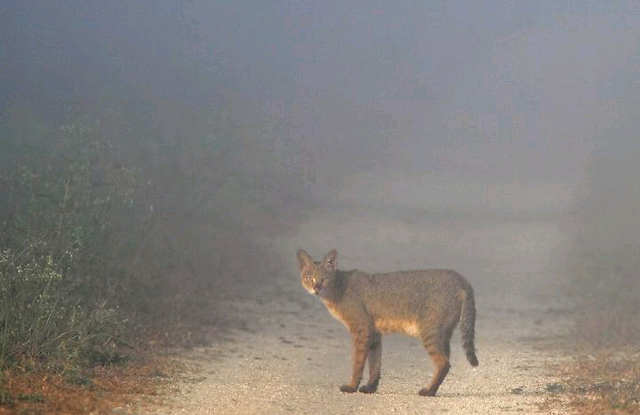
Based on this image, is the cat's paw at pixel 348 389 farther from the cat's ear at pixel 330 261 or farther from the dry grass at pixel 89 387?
the dry grass at pixel 89 387

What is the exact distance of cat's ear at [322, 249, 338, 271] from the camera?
1086cm

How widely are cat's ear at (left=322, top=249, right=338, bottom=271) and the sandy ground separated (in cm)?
124

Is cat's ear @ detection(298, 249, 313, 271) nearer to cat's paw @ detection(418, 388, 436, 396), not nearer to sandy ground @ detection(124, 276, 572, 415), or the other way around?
sandy ground @ detection(124, 276, 572, 415)

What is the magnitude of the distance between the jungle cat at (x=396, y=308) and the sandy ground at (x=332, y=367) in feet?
1.23

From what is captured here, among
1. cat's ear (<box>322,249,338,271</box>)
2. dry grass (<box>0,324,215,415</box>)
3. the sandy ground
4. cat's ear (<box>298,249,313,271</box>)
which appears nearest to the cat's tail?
the sandy ground

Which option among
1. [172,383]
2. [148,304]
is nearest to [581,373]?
[172,383]

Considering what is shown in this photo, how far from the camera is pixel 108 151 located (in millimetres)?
15508

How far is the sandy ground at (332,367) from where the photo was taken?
359 inches

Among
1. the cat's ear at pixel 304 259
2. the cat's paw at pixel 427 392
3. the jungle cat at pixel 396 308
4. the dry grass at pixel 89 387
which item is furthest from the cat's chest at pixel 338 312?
the dry grass at pixel 89 387

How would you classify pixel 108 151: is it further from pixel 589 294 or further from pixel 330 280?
pixel 589 294

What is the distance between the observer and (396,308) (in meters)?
10.5

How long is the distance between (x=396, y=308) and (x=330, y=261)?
3.00 ft

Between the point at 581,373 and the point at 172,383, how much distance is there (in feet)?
15.1

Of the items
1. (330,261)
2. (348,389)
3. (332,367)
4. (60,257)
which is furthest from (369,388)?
(60,257)
